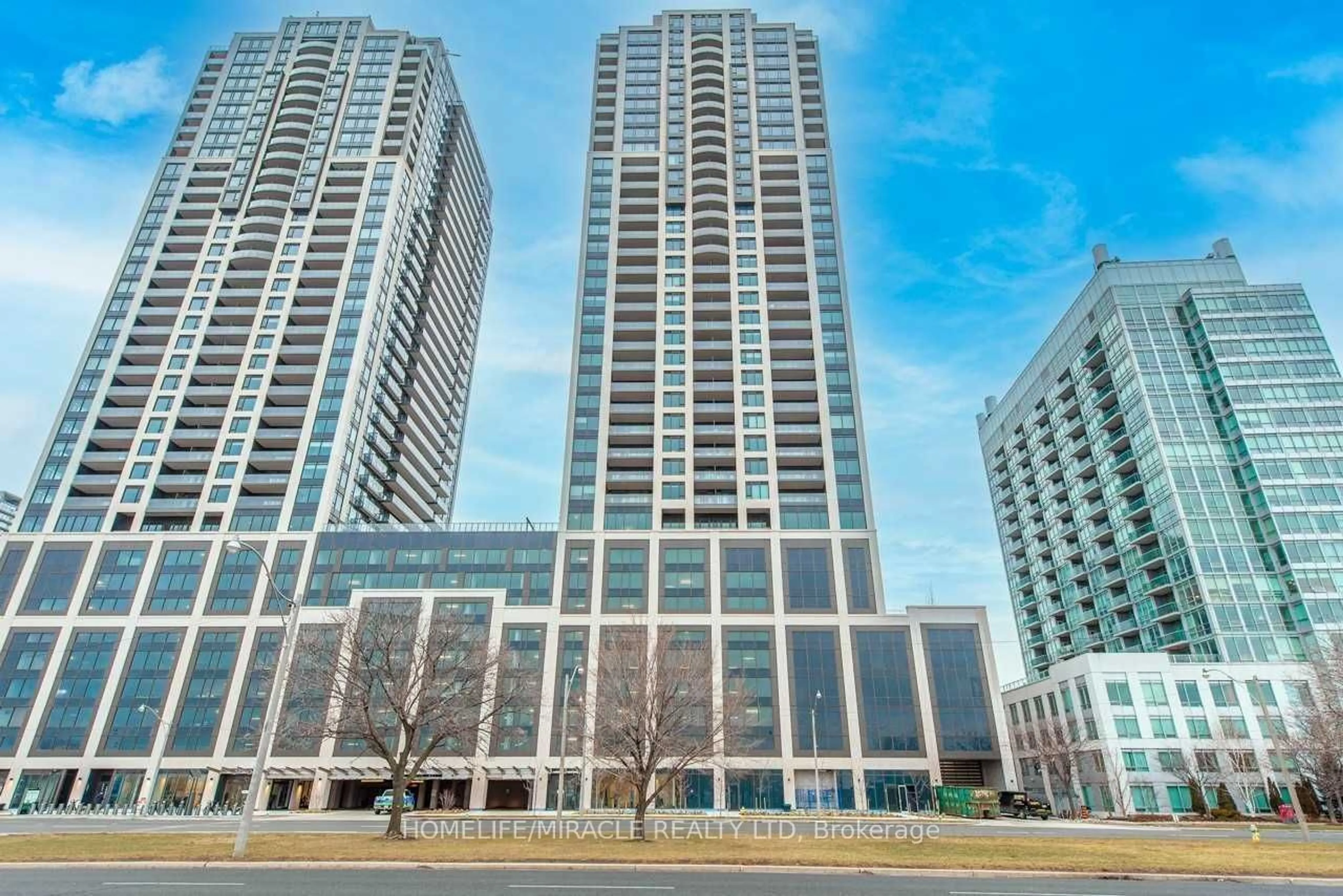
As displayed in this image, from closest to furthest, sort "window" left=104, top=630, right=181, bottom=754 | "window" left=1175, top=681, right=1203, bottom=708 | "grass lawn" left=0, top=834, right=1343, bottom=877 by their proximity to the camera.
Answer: "grass lawn" left=0, top=834, right=1343, bottom=877
"window" left=1175, top=681, right=1203, bottom=708
"window" left=104, top=630, right=181, bottom=754

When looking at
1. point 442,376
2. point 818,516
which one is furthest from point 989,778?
point 442,376

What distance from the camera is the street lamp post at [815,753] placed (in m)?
62.6

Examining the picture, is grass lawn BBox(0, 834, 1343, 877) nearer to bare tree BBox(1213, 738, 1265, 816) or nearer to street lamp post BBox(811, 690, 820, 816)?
street lamp post BBox(811, 690, 820, 816)

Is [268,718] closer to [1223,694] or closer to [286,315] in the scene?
[1223,694]

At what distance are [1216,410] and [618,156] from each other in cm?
8388

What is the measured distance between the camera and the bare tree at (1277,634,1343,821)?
4822 cm

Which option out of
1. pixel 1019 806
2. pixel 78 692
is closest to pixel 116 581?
pixel 78 692

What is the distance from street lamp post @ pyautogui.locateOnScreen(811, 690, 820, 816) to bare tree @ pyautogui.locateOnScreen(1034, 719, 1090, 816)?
2128cm

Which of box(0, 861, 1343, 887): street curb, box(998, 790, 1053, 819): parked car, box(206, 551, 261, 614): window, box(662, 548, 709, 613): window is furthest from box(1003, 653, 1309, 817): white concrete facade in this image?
box(206, 551, 261, 614): window

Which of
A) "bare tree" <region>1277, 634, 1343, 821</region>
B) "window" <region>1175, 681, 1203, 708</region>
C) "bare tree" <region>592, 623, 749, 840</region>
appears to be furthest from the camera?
"window" <region>1175, 681, 1203, 708</region>

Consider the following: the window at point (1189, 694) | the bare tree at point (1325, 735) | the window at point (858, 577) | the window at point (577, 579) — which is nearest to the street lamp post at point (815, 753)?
the window at point (858, 577)

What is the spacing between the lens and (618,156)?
104 m

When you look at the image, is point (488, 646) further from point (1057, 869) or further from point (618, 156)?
point (618, 156)

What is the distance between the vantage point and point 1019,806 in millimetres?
55812
